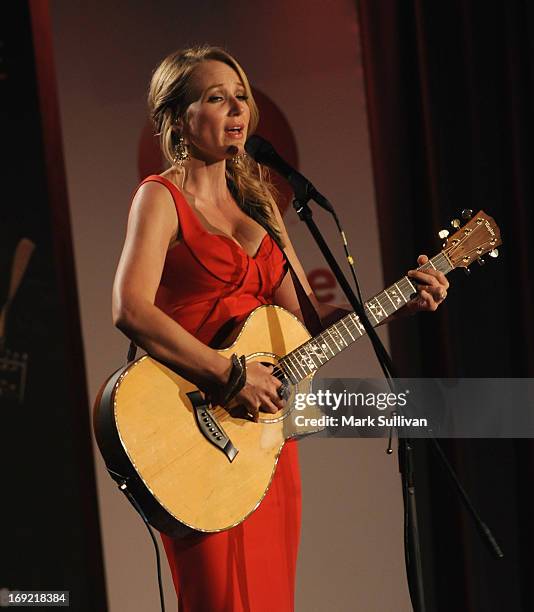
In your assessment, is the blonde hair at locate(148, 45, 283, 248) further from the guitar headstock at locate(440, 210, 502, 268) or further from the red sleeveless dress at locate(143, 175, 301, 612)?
the guitar headstock at locate(440, 210, 502, 268)

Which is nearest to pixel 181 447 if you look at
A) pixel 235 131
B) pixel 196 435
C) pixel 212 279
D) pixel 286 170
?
pixel 196 435

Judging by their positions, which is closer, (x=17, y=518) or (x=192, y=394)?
(x=192, y=394)

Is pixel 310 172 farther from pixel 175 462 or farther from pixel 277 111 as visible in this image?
pixel 175 462

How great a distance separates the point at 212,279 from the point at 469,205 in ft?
4.28

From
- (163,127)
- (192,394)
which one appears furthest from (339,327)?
(163,127)

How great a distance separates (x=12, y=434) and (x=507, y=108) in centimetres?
208

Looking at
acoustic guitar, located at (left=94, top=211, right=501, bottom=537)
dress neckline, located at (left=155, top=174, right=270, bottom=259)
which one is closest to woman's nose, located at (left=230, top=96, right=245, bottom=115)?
dress neckline, located at (left=155, top=174, right=270, bottom=259)

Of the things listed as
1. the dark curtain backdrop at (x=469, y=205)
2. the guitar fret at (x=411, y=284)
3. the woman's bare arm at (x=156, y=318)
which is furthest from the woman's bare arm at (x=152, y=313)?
the dark curtain backdrop at (x=469, y=205)

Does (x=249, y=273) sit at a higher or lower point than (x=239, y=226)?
lower

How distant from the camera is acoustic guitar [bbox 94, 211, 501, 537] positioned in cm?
183

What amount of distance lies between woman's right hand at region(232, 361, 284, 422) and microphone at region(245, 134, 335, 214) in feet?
1.37

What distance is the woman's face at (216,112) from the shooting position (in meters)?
2.09

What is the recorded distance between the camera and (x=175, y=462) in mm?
1869

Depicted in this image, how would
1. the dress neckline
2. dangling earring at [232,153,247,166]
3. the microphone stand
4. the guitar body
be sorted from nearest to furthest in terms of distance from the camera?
the microphone stand → the guitar body → the dress neckline → dangling earring at [232,153,247,166]
